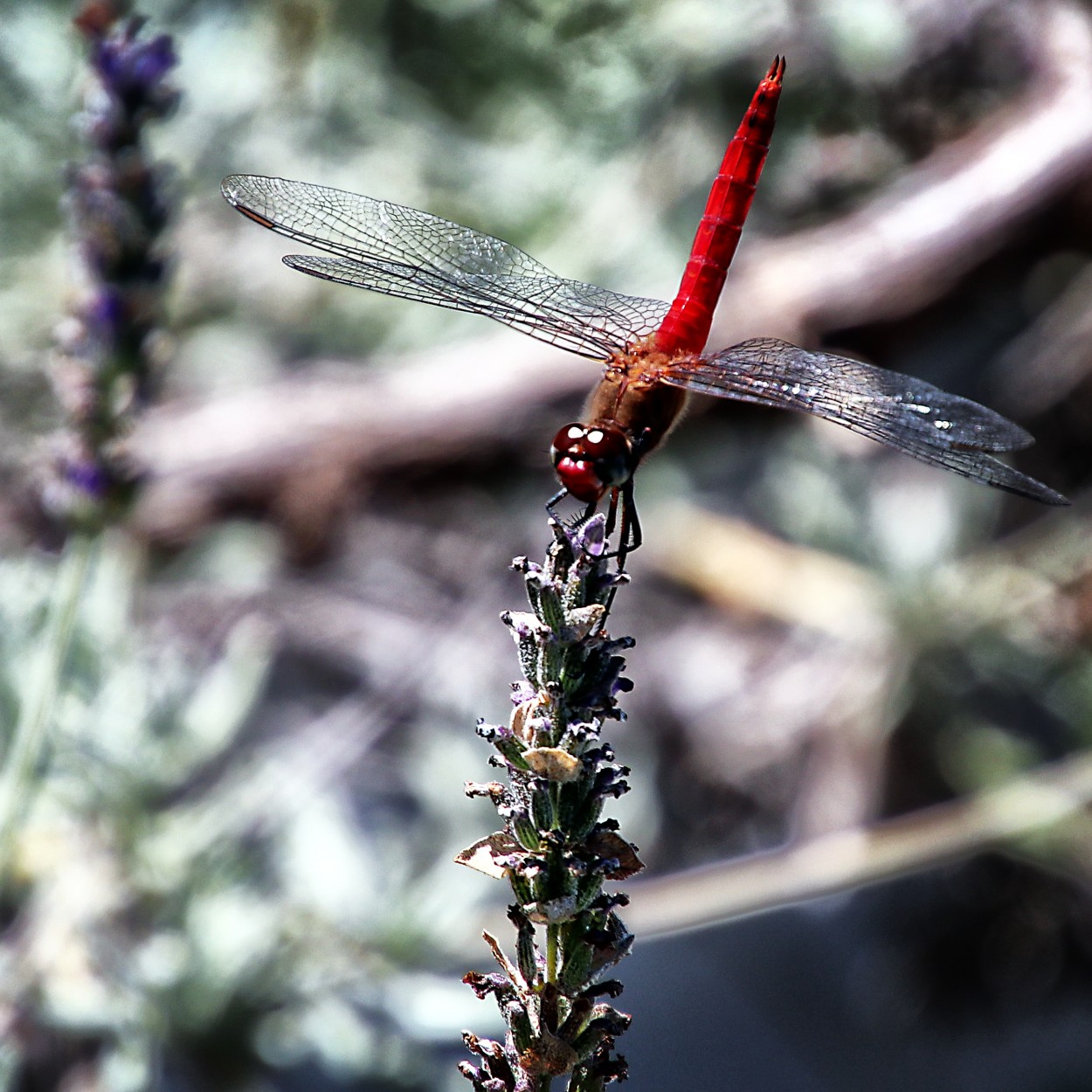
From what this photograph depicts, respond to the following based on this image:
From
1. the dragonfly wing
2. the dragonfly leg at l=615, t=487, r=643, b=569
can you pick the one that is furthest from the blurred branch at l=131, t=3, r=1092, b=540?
the dragonfly leg at l=615, t=487, r=643, b=569

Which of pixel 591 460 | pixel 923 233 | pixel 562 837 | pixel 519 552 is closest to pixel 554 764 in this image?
pixel 562 837

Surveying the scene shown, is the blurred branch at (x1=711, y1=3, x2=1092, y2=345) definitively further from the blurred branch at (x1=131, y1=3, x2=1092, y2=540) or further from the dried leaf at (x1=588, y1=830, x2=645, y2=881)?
the dried leaf at (x1=588, y1=830, x2=645, y2=881)

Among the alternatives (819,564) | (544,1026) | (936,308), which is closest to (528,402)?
(819,564)

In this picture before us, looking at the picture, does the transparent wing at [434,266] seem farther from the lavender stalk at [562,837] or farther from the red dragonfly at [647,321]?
the lavender stalk at [562,837]

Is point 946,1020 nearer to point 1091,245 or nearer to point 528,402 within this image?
point 528,402

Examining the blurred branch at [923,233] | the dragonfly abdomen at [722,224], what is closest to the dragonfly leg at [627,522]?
the dragonfly abdomen at [722,224]

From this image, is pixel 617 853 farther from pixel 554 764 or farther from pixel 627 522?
pixel 627 522
